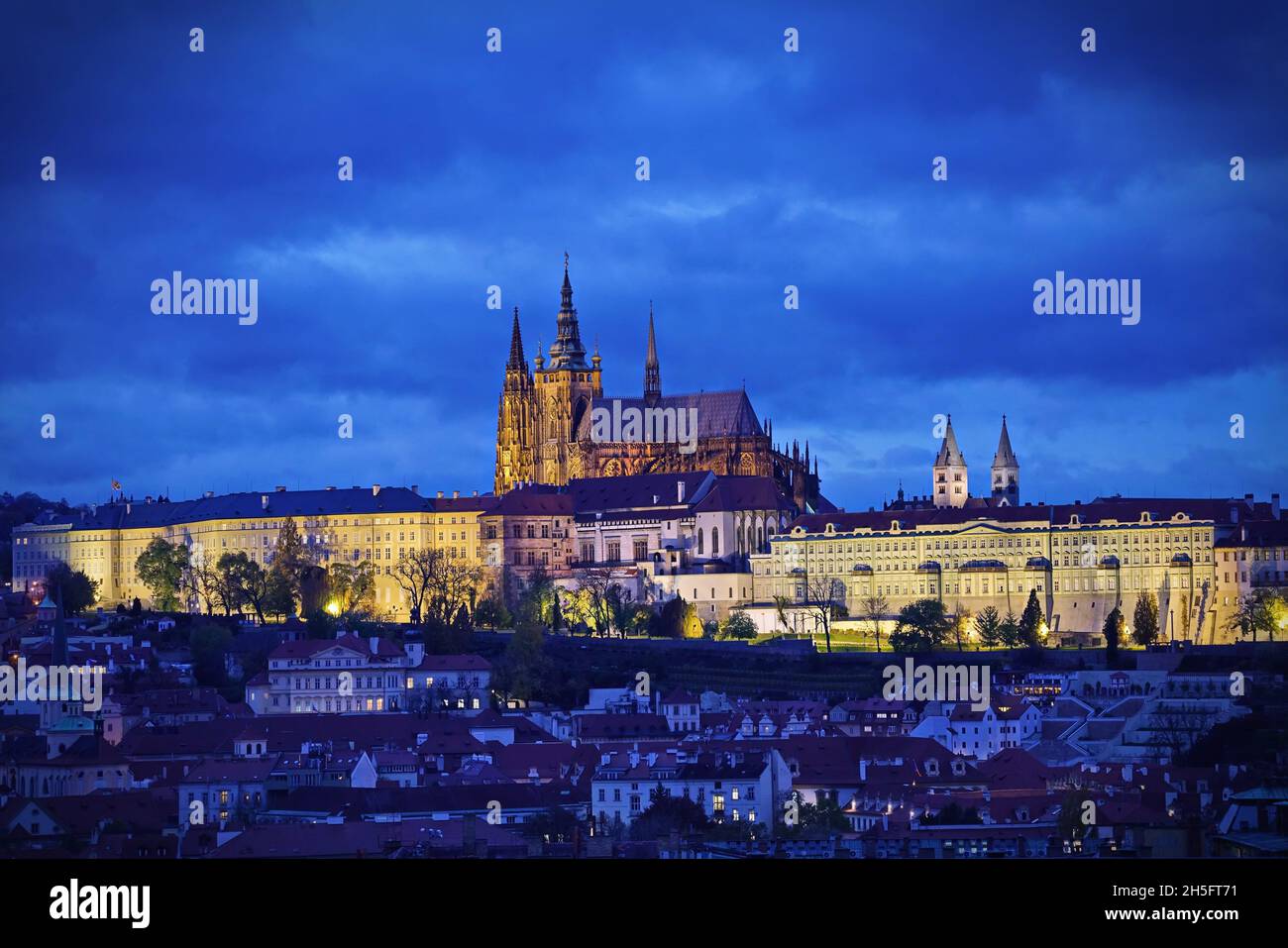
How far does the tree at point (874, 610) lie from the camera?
93.0 meters

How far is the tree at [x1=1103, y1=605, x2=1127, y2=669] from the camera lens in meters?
78.5

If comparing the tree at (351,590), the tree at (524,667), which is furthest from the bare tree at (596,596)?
the tree at (524,667)

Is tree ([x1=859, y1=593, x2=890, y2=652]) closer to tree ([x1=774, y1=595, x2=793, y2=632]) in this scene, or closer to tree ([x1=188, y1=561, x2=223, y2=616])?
tree ([x1=774, y1=595, x2=793, y2=632])

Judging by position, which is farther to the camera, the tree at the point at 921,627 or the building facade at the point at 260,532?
the building facade at the point at 260,532

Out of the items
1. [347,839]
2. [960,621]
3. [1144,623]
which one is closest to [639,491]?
[960,621]

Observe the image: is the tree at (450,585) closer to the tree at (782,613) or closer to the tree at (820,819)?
the tree at (782,613)

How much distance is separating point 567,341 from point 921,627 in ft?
Answer: 119

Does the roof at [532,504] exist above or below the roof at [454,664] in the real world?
above

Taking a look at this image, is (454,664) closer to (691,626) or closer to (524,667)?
(524,667)

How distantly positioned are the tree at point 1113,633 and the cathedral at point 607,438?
26.3m

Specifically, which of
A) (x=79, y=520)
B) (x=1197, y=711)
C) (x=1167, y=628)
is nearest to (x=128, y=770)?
(x=1197, y=711)

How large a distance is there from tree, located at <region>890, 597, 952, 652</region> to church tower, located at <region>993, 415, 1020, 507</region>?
1493 centimetres
